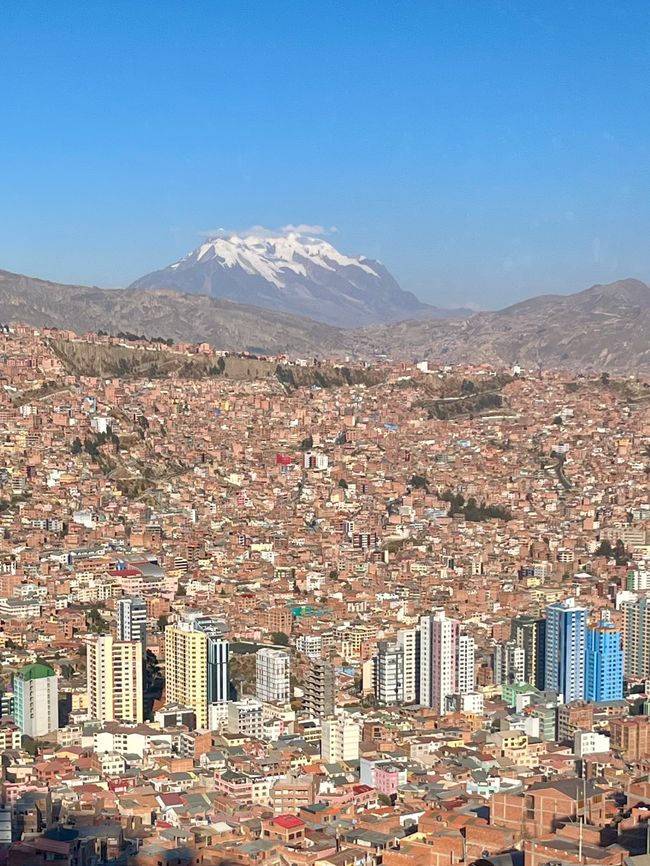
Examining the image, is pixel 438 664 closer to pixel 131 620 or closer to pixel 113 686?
pixel 113 686

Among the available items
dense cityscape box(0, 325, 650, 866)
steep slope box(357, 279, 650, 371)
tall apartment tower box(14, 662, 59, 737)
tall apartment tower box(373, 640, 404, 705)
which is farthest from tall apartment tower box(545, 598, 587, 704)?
steep slope box(357, 279, 650, 371)

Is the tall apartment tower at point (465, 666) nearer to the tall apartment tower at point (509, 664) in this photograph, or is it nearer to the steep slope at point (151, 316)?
the tall apartment tower at point (509, 664)

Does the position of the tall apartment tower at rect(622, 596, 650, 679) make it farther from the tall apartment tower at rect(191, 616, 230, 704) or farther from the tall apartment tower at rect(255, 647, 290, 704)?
the tall apartment tower at rect(191, 616, 230, 704)

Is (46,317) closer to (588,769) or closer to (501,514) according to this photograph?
(501,514)

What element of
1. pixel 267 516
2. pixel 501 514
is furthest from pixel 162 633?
pixel 501 514

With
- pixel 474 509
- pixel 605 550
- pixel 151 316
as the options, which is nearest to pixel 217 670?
pixel 605 550
